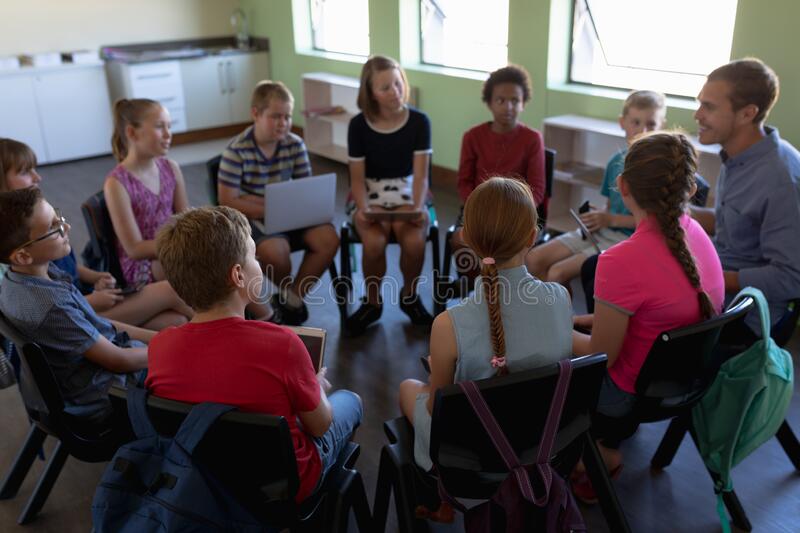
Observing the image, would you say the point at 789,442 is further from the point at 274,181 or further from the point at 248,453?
the point at 274,181

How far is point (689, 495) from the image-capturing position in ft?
6.99

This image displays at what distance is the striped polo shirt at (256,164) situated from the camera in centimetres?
307

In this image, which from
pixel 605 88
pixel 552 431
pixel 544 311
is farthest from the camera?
pixel 605 88

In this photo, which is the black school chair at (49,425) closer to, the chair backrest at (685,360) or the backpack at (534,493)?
the backpack at (534,493)

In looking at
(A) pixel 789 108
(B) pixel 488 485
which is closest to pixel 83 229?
(B) pixel 488 485

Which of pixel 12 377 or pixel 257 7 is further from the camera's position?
pixel 257 7

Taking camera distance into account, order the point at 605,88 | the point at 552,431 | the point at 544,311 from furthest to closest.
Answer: the point at 605,88 → the point at 544,311 → the point at 552,431

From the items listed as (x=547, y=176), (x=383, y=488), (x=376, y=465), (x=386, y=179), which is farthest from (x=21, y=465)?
(x=547, y=176)

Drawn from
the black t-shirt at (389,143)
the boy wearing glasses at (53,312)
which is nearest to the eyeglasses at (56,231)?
the boy wearing glasses at (53,312)

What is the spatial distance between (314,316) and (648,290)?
194cm

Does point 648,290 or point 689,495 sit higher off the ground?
point 648,290

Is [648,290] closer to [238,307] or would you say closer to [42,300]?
[238,307]

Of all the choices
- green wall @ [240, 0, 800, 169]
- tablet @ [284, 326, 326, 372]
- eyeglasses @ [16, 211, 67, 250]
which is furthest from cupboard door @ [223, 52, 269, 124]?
tablet @ [284, 326, 326, 372]

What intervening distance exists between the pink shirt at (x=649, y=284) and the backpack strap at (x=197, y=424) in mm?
986
